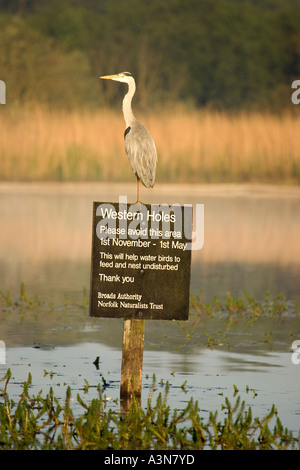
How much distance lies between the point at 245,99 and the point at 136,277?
5025 cm

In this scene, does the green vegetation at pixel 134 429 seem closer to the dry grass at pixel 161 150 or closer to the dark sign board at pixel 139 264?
the dark sign board at pixel 139 264

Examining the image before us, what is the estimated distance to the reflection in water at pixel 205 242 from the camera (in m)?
14.1

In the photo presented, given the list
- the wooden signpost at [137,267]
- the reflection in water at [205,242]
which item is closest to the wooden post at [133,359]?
the wooden signpost at [137,267]

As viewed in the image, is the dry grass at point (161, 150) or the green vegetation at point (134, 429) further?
the dry grass at point (161, 150)

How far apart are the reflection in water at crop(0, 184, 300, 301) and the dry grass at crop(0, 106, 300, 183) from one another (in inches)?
33.7

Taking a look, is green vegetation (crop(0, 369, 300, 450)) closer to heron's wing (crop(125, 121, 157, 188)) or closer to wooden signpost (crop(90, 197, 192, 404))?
wooden signpost (crop(90, 197, 192, 404))

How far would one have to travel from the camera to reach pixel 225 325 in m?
11.0

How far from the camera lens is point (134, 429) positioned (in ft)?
22.2

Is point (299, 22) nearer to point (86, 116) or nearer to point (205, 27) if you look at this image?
point (205, 27)

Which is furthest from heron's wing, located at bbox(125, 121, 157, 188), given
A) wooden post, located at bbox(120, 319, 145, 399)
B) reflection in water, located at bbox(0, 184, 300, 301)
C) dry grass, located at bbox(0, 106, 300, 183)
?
dry grass, located at bbox(0, 106, 300, 183)

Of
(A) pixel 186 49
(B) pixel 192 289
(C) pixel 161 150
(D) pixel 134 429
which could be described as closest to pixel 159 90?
(A) pixel 186 49

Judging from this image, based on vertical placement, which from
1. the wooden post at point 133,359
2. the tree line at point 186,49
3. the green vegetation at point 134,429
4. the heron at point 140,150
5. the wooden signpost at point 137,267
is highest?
the tree line at point 186,49

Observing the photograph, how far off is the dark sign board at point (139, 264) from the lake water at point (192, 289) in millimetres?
635

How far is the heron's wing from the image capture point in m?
9.41
